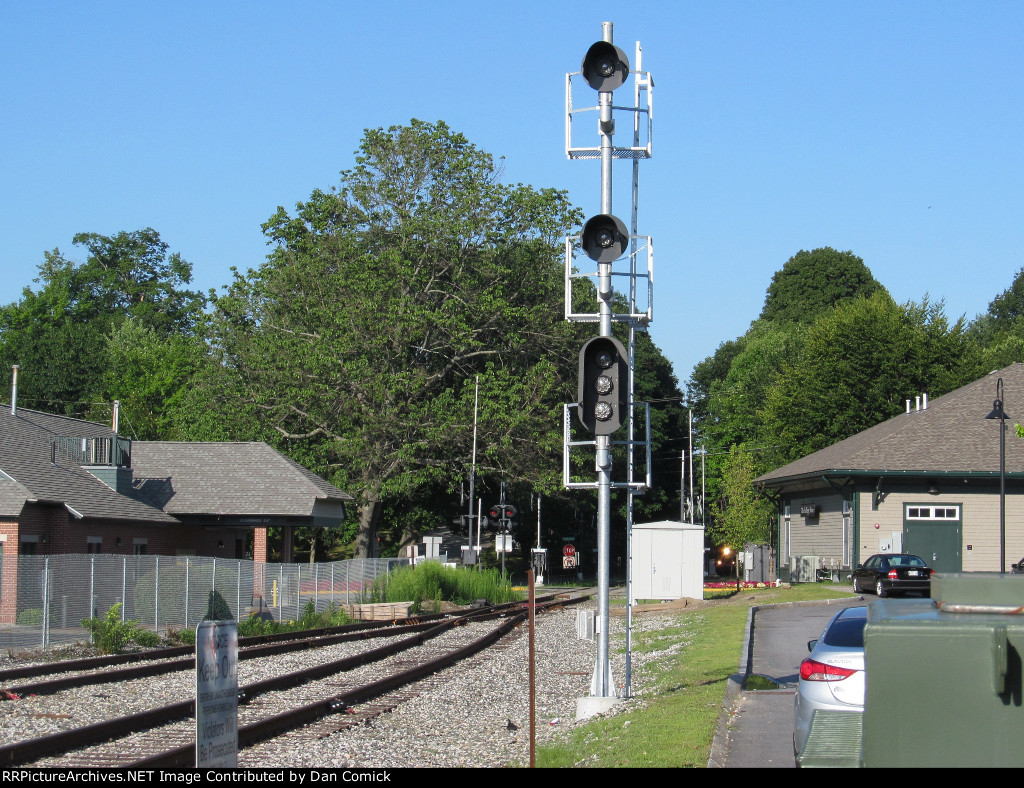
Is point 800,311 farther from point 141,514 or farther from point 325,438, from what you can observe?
point 141,514

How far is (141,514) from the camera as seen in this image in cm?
3566

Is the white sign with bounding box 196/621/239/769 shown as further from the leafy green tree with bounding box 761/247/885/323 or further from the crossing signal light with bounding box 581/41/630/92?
the leafy green tree with bounding box 761/247/885/323

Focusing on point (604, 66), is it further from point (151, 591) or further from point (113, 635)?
point (151, 591)

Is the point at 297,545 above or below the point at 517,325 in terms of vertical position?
below

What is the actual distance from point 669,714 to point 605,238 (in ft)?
18.4

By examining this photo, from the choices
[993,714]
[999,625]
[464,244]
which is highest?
[464,244]

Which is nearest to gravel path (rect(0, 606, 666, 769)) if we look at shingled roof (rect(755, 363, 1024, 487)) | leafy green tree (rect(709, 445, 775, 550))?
shingled roof (rect(755, 363, 1024, 487))

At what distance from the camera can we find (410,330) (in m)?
47.2

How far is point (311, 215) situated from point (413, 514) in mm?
15716

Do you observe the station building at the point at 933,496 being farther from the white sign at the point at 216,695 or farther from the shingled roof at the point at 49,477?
the white sign at the point at 216,695

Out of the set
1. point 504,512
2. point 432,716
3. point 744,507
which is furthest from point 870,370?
point 432,716

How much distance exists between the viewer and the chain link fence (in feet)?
75.1

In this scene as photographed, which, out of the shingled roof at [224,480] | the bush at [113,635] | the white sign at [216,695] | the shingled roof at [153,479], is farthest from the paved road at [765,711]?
the shingled roof at [224,480]

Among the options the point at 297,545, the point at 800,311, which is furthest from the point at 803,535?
the point at 800,311
